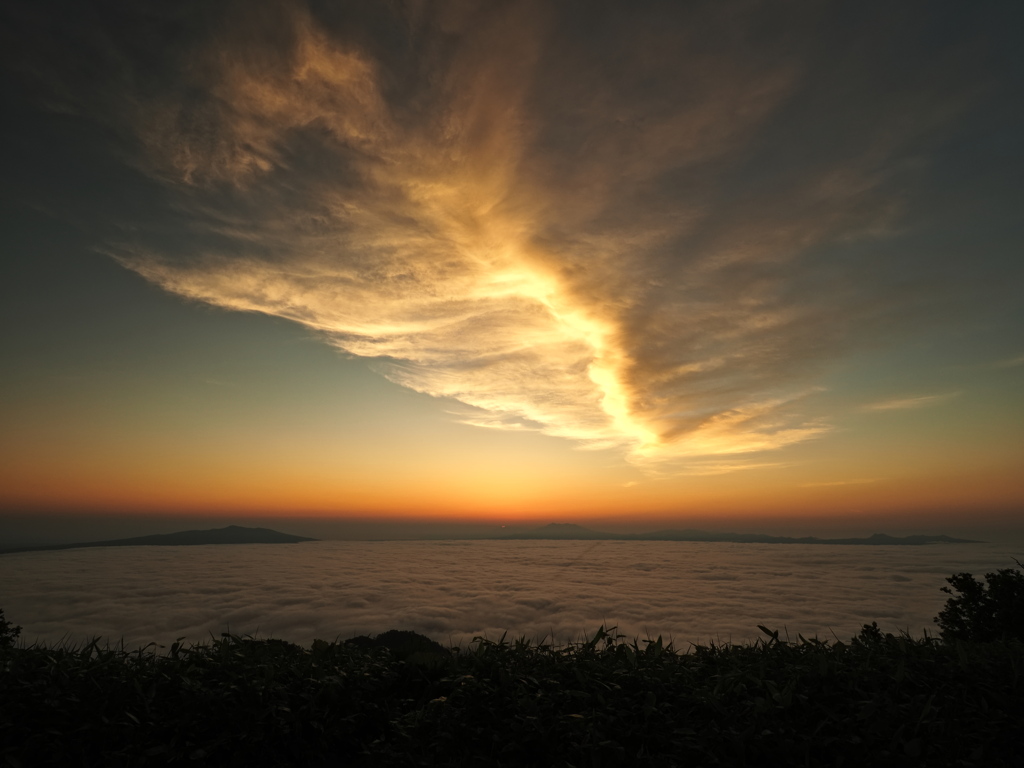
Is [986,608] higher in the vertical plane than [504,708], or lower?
lower

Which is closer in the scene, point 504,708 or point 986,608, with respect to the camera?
point 504,708

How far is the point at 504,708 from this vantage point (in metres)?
4.59

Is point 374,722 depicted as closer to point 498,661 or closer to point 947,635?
point 498,661

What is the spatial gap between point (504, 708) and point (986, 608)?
13.2 m

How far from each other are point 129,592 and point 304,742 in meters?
37.9

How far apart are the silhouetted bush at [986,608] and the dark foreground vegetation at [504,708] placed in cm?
780

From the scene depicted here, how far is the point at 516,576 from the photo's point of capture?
1939 inches

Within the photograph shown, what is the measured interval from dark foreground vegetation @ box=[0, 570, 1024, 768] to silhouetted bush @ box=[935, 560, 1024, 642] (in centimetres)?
780

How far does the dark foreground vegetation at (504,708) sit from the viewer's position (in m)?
3.98

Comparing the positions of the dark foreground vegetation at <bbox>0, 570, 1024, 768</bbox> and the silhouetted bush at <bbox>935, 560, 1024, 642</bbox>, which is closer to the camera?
A: the dark foreground vegetation at <bbox>0, 570, 1024, 768</bbox>

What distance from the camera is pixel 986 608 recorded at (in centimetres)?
1097

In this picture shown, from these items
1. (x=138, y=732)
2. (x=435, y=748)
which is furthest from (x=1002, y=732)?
(x=138, y=732)

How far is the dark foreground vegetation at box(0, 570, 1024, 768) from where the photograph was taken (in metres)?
3.98

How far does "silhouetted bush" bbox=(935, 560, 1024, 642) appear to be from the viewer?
10477mm
